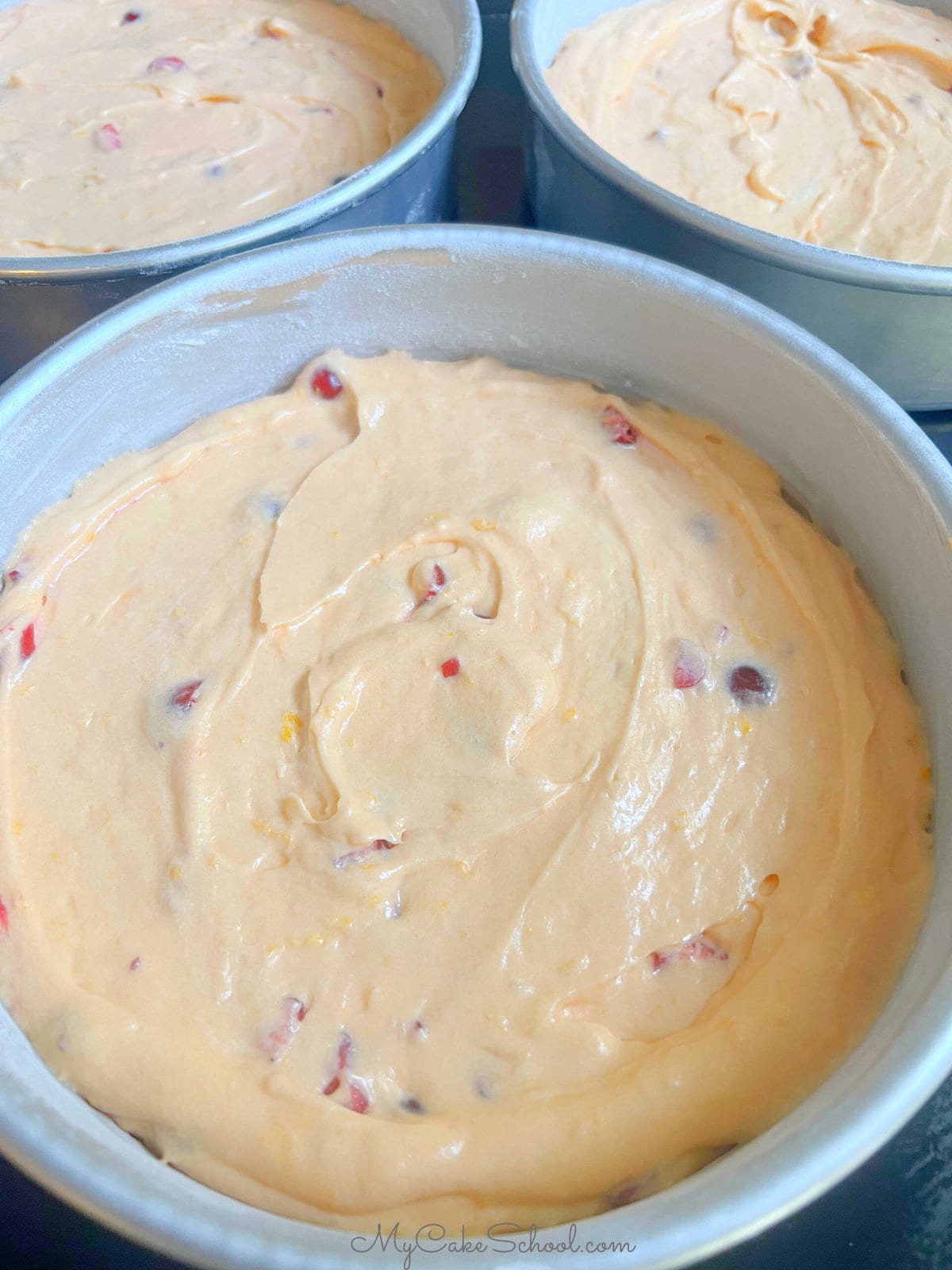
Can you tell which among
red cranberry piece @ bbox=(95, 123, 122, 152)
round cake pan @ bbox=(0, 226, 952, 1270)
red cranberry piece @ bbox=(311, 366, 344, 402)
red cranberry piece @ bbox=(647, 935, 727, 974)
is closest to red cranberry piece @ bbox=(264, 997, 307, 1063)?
round cake pan @ bbox=(0, 226, 952, 1270)

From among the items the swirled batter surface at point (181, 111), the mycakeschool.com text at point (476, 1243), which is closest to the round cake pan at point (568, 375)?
the mycakeschool.com text at point (476, 1243)

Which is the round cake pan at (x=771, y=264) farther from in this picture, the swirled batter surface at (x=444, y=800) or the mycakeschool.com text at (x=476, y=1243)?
the mycakeschool.com text at (x=476, y=1243)

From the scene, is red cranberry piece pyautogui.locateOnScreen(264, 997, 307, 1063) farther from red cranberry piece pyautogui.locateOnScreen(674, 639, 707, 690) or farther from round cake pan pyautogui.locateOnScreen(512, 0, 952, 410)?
round cake pan pyautogui.locateOnScreen(512, 0, 952, 410)

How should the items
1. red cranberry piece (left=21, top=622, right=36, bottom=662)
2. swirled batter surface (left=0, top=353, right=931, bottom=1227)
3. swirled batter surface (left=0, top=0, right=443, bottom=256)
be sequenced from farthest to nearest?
swirled batter surface (left=0, top=0, right=443, bottom=256) → red cranberry piece (left=21, top=622, right=36, bottom=662) → swirled batter surface (left=0, top=353, right=931, bottom=1227)

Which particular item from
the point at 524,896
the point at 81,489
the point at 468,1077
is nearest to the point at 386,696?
the point at 524,896

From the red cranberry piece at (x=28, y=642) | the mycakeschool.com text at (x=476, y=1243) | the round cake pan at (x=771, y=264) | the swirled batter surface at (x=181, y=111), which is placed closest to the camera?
the mycakeschool.com text at (x=476, y=1243)

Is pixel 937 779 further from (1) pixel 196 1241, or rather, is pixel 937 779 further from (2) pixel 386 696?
(1) pixel 196 1241
